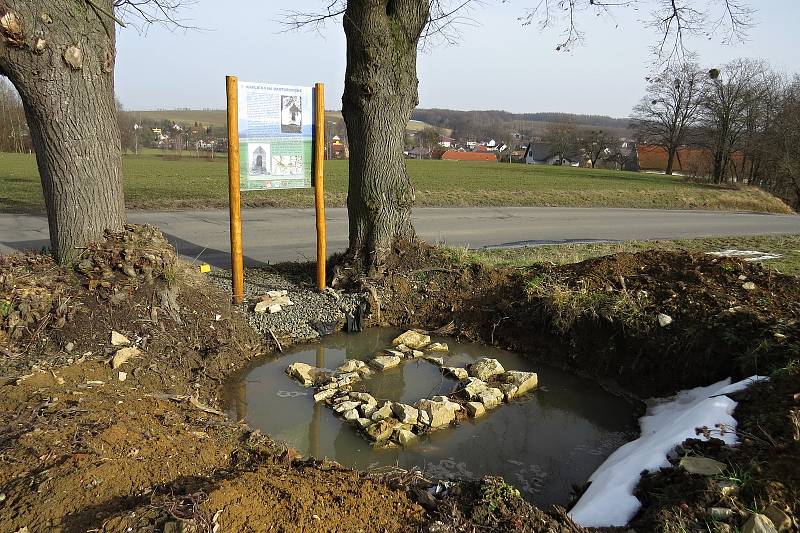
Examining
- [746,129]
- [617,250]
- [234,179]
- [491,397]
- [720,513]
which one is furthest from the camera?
[746,129]

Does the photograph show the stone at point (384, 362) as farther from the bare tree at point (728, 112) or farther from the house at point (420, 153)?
the house at point (420, 153)

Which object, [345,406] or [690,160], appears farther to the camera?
[690,160]

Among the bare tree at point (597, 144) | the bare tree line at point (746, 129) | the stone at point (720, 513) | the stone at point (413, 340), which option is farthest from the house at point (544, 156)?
the stone at point (720, 513)

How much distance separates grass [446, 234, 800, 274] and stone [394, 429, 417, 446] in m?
2.85

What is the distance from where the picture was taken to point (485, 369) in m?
5.63

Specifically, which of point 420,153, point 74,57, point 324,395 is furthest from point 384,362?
point 420,153

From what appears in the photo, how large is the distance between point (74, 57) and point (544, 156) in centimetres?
9679

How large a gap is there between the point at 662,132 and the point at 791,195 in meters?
14.3

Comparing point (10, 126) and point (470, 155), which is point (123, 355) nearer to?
point (10, 126)

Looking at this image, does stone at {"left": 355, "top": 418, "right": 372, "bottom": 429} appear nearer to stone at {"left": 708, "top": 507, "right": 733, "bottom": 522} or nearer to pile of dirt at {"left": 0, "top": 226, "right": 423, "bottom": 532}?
pile of dirt at {"left": 0, "top": 226, "right": 423, "bottom": 532}

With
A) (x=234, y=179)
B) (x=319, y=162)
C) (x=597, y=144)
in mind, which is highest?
(x=597, y=144)

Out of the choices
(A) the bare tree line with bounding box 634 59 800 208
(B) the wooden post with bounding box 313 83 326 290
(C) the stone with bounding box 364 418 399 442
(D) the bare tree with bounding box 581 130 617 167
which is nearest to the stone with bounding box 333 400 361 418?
(C) the stone with bounding box 364 418 399 442

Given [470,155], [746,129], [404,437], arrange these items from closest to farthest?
[404,437] < [746,129] < [470,155]

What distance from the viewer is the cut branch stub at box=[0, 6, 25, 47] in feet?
14.9
